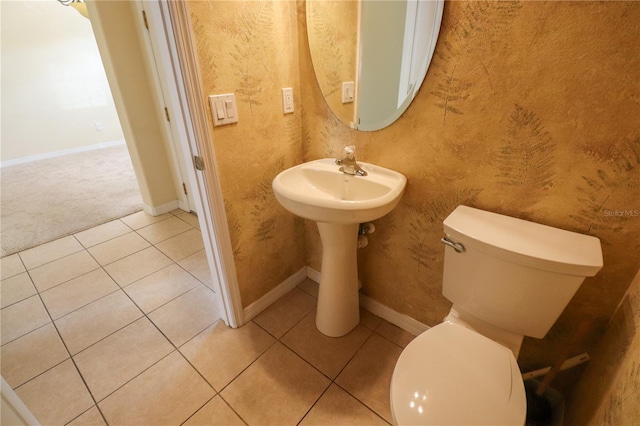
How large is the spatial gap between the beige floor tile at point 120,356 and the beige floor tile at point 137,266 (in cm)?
48

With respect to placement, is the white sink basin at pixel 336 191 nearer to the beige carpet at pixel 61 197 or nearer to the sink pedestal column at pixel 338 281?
the sink pedestal column at pixel 338 281

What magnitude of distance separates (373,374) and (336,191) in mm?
861

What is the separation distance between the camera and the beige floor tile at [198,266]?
6.34 ft

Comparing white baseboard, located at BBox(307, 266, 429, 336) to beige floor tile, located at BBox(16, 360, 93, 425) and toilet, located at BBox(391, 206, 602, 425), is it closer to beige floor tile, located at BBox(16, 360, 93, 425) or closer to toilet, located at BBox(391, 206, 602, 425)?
toilet, located at BBox(391, 206, 602, 425)

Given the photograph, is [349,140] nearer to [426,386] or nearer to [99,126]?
[426,386]

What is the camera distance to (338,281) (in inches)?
53.9

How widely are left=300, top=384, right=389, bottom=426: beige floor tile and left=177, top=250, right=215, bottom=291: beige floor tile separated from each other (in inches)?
40.8

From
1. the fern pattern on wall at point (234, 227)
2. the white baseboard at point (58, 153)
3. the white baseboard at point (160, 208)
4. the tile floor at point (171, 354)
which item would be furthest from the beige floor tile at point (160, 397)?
the white baseboard at point (58, 153)

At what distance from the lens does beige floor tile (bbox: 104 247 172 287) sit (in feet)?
6.40

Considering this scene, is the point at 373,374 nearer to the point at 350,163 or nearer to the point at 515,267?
the point at 515,267

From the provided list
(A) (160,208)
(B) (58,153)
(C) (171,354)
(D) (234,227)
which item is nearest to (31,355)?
(C) (171,354)

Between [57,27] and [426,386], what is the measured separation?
6112 mm

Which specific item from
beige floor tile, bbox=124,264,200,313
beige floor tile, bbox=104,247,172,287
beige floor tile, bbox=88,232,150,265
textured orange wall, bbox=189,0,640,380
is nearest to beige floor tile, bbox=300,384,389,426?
textured orange wall, bbox=189,0,640,380

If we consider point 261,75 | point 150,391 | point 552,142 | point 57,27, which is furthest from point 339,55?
point 57,27
